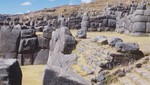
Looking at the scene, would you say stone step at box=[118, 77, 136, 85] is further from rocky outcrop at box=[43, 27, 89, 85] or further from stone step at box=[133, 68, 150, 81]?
rocky outcrop at box=[43, 27, 89, 85]

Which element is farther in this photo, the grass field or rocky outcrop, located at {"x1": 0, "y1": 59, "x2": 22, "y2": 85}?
the grass field

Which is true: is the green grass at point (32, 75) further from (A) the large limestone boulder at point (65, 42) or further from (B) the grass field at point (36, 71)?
(A) the large limestone boulder at point (65, 42)

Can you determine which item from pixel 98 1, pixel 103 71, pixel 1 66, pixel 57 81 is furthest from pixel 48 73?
pixel 98 1

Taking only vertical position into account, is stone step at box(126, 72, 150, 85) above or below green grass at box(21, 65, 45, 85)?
above

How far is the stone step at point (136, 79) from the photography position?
1251cm

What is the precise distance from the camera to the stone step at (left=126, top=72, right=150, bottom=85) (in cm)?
1251

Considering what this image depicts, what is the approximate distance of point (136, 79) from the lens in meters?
13.1

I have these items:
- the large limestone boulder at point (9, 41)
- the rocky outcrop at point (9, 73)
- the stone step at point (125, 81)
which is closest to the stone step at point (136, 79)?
the stone step at point (125, 81)

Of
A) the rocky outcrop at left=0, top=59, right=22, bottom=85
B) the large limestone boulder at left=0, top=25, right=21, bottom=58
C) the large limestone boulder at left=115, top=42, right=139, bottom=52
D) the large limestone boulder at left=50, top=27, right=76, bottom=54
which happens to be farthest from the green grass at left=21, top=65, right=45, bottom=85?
the rocky outcrop at left=0, top=59, right=22, bottom=85

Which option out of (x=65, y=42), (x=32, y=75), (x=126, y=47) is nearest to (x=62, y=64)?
(x=65, y=42)

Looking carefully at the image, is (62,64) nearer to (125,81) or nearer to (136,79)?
(125,81)

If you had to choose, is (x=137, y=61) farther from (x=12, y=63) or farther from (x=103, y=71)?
(x=12, y=63)

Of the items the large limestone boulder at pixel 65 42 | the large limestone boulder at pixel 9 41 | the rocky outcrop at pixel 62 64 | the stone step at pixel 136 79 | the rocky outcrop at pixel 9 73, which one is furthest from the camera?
the large limestone boulder at pixel 9 41

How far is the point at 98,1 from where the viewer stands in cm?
10219
